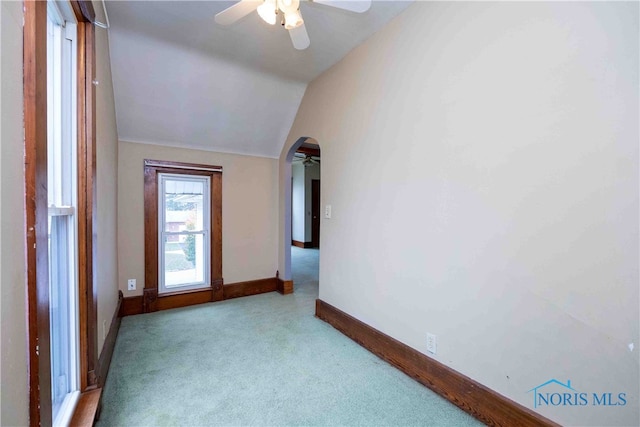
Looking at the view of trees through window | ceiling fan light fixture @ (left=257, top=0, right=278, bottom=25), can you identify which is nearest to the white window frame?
the view of trees through window

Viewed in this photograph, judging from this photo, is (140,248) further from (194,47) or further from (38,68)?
(38,68)

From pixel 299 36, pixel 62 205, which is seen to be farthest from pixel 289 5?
pixel 62 205

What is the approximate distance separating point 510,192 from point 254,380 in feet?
6.63

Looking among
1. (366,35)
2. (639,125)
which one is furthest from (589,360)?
(366,35)

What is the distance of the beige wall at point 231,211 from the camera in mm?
3084

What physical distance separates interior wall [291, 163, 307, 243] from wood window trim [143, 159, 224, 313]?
16.9 feet

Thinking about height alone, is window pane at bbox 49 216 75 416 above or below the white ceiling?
below

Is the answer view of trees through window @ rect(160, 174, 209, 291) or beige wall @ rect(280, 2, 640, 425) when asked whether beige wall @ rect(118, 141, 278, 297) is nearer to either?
view of trees through window @ rect(160, 174, 209, 291)

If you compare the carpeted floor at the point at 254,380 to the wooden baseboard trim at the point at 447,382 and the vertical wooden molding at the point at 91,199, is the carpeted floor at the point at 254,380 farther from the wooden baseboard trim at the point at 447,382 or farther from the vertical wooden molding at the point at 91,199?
the vertical wooden molding at the point at 91,199

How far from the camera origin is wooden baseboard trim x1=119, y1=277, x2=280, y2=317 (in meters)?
3.10

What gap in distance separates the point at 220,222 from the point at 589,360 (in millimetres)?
3499

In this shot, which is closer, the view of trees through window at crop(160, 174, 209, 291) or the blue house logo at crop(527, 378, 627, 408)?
the blue house logo at crop(527, 378, 627, 408)

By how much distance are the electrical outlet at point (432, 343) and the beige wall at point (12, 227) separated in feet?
6.39

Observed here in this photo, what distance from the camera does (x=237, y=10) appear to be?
5.27 ft
